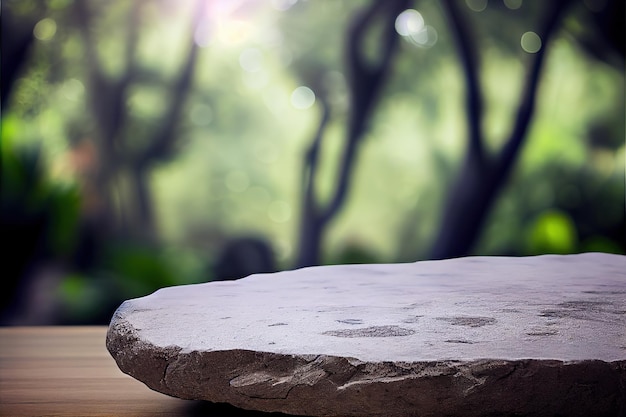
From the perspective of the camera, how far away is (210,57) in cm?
311

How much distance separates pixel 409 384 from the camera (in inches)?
30.5

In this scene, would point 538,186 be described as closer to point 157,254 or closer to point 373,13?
Result: point 373,13

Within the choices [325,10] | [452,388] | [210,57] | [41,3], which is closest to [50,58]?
[41,3]

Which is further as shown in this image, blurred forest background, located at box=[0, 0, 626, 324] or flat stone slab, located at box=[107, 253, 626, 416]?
blurred forest background, located at box=[0, 0, 626, 324]

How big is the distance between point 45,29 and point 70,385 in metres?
2.25

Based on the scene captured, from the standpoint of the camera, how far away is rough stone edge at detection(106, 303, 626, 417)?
77 cm

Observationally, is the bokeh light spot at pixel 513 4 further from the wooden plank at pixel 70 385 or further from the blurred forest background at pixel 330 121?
the wooden plank at pixel 70 385

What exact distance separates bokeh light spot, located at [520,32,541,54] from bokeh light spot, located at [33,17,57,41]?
2.01m

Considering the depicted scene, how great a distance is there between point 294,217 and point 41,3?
55.5 inches

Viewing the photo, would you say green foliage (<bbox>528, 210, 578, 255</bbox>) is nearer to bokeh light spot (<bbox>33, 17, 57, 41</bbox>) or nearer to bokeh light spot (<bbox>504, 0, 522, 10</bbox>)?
bokeh light spot (<bbox>504, 0, 522, 10</bbox>)

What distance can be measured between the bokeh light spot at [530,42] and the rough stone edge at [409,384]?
2534 millimetres

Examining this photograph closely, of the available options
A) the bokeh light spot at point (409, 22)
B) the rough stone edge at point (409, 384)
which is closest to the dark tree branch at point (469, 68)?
the bokeh light spot at point (409, 22)

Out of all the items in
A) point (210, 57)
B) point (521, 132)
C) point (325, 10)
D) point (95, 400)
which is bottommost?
point (95, 400)

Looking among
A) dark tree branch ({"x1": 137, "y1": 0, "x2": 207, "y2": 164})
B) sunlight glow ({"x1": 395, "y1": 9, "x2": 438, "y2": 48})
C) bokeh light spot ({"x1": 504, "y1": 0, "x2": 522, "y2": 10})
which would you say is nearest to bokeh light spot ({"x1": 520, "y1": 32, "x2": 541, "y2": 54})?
bokeh light spot ({"x1": 504, "y1": 0, "x2": 522, "y2": 10})
